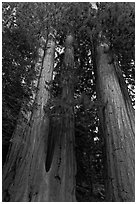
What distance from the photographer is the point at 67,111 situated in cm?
336

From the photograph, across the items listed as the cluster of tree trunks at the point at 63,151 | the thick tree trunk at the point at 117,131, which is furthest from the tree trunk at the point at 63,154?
the thick tree trunk at the point at 117,131

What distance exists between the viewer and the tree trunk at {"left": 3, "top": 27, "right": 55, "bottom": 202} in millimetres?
2555

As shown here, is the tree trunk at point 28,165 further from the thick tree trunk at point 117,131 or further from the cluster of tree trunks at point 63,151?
the thick tree trunk at point 117,131

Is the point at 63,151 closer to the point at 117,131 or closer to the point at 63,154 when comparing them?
the point at 63,154

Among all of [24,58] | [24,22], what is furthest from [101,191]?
[24,22]

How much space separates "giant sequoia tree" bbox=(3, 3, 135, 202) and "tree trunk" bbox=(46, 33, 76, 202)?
0.5 inches

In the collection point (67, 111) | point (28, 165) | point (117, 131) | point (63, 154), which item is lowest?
point (28, 165)

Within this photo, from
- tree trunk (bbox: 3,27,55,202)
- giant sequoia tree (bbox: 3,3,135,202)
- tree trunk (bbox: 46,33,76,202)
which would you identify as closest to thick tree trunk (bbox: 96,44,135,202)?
giant sequoia tree (bbox: 3,3,135,202)

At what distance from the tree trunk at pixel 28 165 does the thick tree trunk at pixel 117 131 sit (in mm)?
932

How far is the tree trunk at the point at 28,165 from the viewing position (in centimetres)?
255

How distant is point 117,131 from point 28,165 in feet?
4.49

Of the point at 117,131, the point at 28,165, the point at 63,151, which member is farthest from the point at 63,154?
the point at 117,131

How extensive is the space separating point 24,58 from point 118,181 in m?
2.11

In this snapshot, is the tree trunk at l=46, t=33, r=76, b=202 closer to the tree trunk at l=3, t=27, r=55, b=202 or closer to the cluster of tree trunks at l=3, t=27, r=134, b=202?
the cluster of tree trunks at l=3, t=27, r=134, b=202
